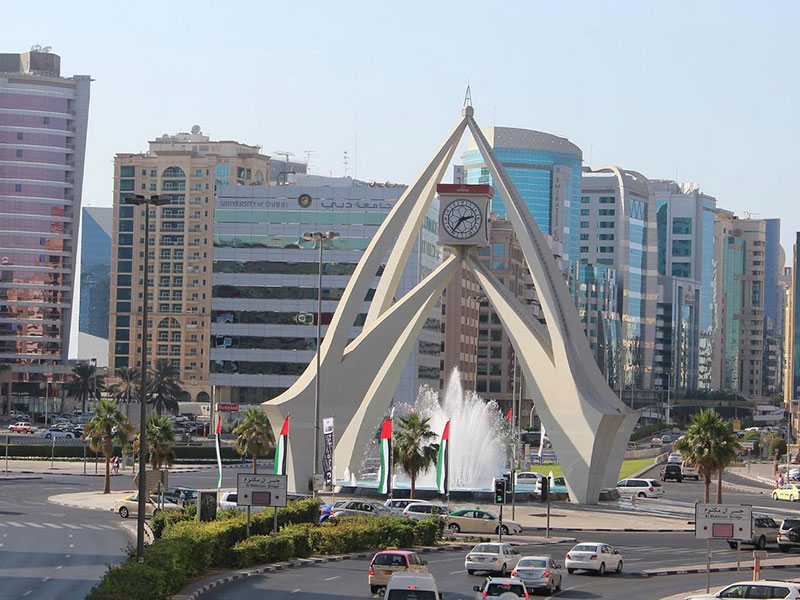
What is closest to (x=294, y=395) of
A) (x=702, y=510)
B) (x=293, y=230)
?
(x=702, y=510)

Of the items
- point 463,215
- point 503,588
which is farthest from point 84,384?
point 503,588

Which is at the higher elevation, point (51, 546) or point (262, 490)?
point (262, 490)

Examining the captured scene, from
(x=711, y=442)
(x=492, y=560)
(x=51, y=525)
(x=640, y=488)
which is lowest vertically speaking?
(x=51, y=525)

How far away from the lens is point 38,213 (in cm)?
19088

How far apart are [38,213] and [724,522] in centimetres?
16327

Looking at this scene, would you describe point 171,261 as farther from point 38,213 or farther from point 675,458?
point 675,458

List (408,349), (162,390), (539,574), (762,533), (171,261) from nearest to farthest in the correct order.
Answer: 1. (539,574)
2. (762,533)
3. (408,349)
4. (162,390)
5. (171,261)

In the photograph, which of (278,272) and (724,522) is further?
(278,272)

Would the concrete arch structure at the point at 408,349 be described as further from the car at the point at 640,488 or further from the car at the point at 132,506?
the car at the point at 640,488

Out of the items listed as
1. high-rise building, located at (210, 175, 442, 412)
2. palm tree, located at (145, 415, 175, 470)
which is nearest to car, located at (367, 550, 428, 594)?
palm tree, located at (145, 415, 175, 470)

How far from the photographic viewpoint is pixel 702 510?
1501 inches

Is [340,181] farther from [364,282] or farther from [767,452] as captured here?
[364,282]

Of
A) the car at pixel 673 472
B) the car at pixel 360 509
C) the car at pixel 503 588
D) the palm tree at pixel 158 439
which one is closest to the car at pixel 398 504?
the car at pixel 360 509

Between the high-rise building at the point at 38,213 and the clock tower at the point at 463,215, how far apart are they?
4909 inches
